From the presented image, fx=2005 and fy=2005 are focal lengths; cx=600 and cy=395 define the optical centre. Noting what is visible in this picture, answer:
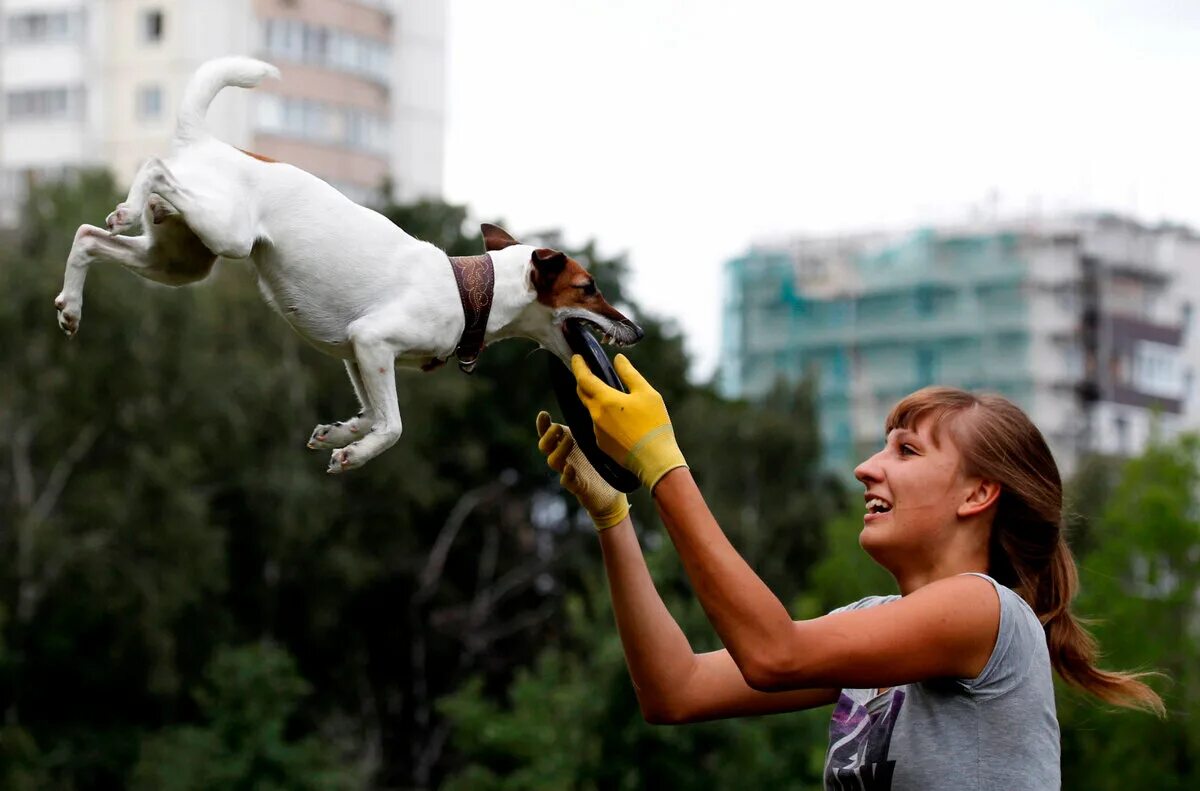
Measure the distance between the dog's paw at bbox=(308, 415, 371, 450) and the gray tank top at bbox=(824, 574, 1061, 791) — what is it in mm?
1724

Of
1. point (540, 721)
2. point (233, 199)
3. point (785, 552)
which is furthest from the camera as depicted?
point (785, 552)

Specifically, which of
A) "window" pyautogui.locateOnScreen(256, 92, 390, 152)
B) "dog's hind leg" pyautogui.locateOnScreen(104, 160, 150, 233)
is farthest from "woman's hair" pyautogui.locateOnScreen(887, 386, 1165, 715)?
"window" pyautogui.locateOnScreen(256, 92, 390, 152)

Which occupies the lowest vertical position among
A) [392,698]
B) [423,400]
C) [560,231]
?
[392,698]

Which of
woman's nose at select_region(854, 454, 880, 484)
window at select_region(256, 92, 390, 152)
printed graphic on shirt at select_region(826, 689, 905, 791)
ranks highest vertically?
window at select_region(256, 92, 390, 152)

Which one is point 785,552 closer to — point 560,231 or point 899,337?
point 560,231

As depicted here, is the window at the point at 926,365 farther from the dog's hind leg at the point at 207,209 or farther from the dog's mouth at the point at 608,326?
the dog's hind leg at the point at 207,209

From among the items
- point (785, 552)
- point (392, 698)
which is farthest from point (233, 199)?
point (785, 552)

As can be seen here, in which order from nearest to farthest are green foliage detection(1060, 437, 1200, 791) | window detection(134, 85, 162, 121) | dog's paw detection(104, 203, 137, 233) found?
dog's paw detection(104, 203, 137, 233)
green foliage detection(1060, 437, 1200, 791)
window detection(134, 85, 162, 121)

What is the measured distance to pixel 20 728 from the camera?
4062cm

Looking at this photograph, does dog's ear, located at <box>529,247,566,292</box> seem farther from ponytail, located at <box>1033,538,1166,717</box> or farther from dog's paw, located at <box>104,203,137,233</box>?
ponytail, located at <box>1033,538,1166,717</box>

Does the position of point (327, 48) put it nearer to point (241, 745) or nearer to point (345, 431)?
point (241, 745)

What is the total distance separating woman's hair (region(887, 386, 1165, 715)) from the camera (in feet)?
19.1

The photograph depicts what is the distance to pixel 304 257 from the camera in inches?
223

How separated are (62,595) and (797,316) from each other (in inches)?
1951
